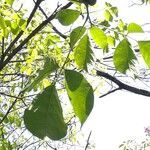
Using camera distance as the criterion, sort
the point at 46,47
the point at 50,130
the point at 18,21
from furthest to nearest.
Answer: the point at 46,47 → the point at 18,21 → the point at 50,130

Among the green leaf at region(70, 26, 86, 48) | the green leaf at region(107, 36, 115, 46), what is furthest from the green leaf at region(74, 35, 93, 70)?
the green leaf at region(107, 36, 115, 46)

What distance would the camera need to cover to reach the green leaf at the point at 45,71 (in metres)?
0.42

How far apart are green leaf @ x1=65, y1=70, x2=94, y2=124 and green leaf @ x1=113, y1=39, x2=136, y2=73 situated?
0.07m

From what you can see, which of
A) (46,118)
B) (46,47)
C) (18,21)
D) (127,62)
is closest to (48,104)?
(46,118)

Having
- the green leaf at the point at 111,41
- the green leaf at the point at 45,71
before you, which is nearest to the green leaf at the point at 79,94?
the green leaf at the point at 45,71

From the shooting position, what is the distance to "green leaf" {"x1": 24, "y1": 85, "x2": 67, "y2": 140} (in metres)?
0.38

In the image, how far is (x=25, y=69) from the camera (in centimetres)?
300

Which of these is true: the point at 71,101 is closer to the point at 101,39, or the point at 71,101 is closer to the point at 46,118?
the point at 46,118

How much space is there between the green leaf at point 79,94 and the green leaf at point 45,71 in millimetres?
25

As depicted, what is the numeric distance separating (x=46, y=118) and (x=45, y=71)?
2.6 inches

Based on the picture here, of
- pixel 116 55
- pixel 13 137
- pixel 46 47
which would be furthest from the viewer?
pixel 13 137

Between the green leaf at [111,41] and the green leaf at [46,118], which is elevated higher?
the green leaf at [46,118]

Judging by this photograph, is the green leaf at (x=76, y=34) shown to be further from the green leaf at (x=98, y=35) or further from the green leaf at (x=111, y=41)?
the green leaf at (x=111, y=41)

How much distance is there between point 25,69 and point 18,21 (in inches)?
50.2
